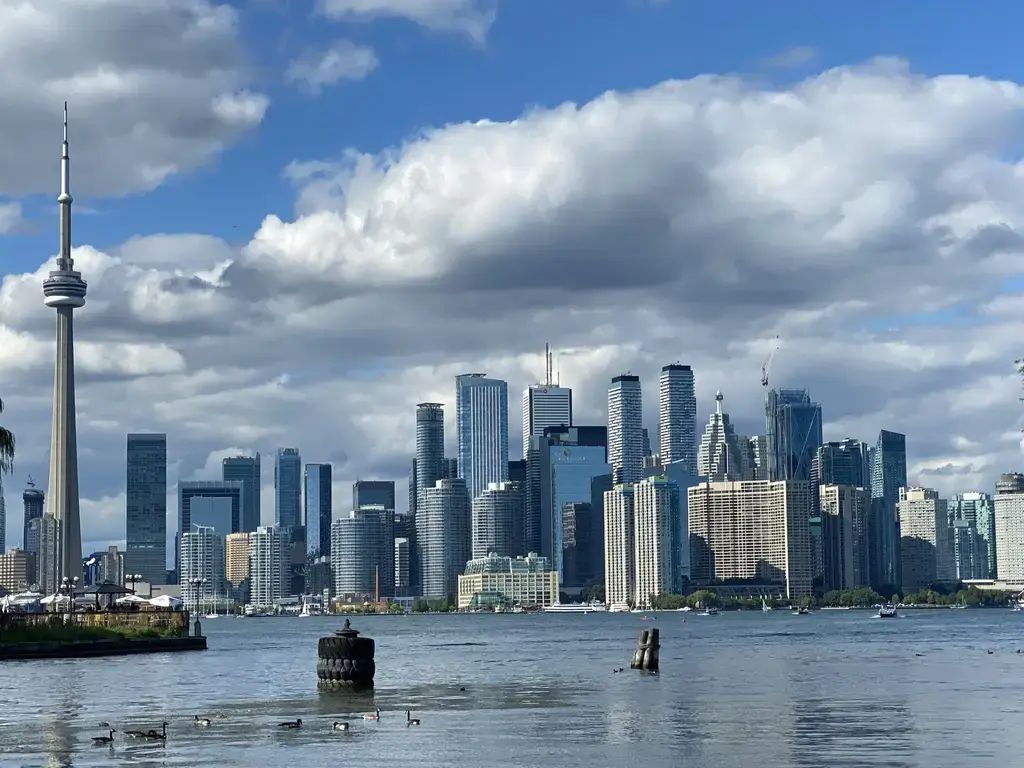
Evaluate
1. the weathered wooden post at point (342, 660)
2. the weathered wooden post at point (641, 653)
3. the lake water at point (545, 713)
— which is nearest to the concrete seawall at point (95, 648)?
the lake water at point (545, 713)

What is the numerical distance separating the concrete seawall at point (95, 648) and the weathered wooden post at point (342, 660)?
1705 inches

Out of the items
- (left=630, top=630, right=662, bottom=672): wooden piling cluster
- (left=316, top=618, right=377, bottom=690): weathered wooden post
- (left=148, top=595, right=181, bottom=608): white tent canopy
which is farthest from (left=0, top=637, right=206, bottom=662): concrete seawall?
(left=630, top=630, right=662, bottom=672): wooden piling cluster

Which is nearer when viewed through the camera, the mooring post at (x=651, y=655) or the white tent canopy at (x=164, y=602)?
the mooring post at (x=651, y=655)

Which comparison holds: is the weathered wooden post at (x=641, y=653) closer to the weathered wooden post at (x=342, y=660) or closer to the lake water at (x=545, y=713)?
the lake water at (x=545, y=713)

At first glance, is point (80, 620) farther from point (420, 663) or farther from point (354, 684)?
point (354, 684)

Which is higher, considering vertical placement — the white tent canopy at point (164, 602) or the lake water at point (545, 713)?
the white tent canopy at point (164, 602)

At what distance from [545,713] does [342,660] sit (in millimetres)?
16957

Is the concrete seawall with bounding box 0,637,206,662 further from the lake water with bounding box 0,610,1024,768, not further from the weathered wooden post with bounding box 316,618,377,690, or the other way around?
the weathered wooden post with bounding box 316,618,377,690

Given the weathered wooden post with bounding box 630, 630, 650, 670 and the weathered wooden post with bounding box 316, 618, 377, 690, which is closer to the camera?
the weathered wooden post with bounding box 316, 618, 377, 690

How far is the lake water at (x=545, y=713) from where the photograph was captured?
178ft

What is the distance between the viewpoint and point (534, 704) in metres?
76.5

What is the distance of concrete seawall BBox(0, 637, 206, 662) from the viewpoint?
12112cm

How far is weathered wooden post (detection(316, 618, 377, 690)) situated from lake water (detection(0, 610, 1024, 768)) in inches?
67.5

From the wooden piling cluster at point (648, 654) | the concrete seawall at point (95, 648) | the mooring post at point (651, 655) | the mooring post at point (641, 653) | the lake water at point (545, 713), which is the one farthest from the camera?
the concrete seawall at point (95, 648)
